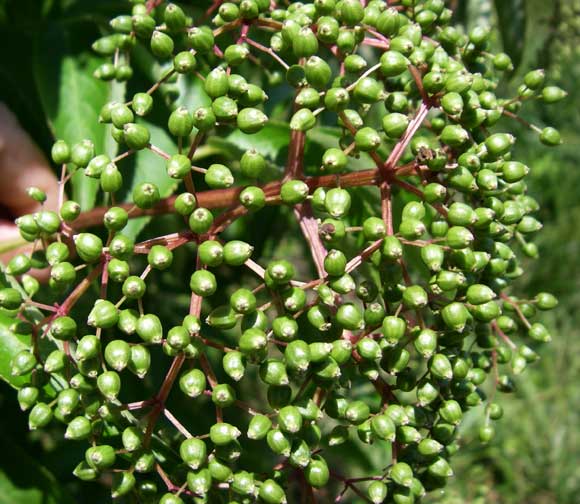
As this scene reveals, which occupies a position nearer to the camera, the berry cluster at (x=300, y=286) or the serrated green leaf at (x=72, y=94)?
the berry cluster at (x=300, y=286)

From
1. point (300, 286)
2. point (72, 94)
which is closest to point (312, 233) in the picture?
point (300, 286)

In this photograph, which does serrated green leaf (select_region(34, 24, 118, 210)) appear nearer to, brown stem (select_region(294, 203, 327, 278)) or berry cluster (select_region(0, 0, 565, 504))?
berry cluster (select_region(0, 0, 565, 504))

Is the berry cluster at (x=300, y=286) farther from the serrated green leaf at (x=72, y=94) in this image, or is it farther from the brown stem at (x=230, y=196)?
the serrated green leaf at (x=72, y=94)

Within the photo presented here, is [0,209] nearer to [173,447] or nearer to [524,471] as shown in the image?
[173,447]

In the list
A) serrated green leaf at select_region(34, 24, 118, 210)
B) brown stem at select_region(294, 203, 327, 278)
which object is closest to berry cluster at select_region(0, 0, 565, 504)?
brown stem at select_region(294, 203, 327, 278)

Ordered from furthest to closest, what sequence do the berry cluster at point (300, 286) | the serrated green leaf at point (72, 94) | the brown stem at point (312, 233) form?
the serrated green leaf at point (72, 94)
the brown stem at point (312, 233)
the berry cluster at point (300, 286)

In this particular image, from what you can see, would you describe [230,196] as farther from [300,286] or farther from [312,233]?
[300,286]

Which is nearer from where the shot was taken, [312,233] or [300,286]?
[300,286]

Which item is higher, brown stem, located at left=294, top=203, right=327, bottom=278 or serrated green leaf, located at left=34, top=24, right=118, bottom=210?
serrated green leaf, located at left=34, top=24, right=118, bottom=210

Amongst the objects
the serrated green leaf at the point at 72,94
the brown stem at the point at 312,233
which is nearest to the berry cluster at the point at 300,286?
the brown stem at the point at 312,233

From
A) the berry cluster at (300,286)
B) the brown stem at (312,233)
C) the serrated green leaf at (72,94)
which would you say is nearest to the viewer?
the berry cluster at (300,286)

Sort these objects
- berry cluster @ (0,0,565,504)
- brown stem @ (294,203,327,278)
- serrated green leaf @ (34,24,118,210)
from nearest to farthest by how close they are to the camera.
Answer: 1. berry cluster @ (0,0,565,504)
2. brown stem @ (294,203,327,278)
3. serrated green leaf @ (34,24,118,210)
